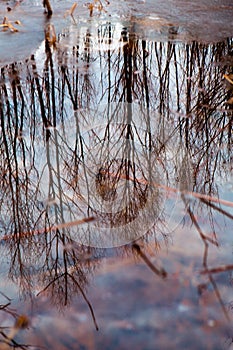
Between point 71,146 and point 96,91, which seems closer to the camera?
point 71,146

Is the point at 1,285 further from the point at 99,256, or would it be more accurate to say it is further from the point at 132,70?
the point at 132,70

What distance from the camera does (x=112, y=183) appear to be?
5.71 feet

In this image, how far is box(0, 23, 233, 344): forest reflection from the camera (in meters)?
1.47

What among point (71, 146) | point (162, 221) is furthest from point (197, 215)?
point (71, 146)

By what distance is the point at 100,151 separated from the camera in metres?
1.91

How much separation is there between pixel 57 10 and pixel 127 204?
2805 mm

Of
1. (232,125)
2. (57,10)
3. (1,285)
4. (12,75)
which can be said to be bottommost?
(1,285)

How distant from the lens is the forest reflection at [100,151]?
4.83 feet

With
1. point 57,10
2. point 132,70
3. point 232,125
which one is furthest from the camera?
point 57,10

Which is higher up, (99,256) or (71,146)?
(71,146)

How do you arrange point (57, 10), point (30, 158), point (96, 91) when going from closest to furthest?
point (30, 158) < point (96, 91) < point (57, 10)

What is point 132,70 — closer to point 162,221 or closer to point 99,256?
point 162,221

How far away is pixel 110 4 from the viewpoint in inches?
159

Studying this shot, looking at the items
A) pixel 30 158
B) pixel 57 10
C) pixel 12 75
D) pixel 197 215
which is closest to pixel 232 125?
pixel 197 215
